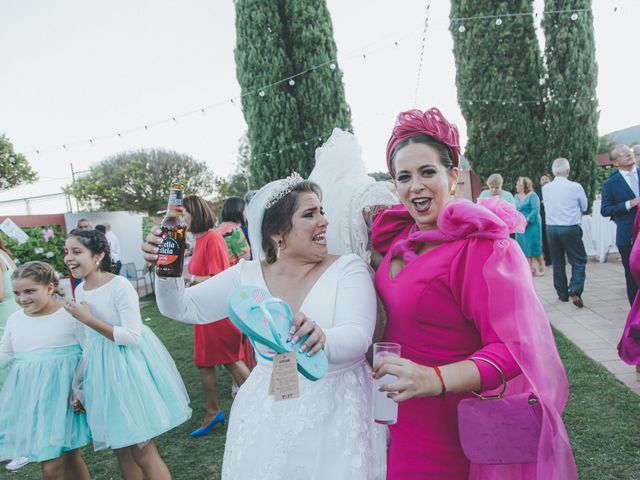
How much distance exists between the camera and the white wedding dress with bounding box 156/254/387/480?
1605mm

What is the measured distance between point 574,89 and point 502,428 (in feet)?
42.7

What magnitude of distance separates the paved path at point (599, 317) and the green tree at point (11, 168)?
1412 centimetres

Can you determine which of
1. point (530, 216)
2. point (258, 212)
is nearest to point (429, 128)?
point (258, 212)

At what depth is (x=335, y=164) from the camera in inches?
89.8

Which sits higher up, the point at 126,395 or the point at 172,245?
the point at 172,245

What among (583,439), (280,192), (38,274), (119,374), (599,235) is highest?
(280,192)

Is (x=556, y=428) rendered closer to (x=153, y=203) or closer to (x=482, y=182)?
(x=482, y=182)

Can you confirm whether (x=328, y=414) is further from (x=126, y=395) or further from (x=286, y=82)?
(x=286, y=82)

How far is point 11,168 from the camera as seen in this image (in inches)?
523

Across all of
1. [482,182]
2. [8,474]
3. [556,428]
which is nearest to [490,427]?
[556,428]

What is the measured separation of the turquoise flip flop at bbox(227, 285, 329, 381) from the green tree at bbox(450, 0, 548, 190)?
12.6 m

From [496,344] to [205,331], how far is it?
318cm

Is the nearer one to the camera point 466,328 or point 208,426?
point 466,328

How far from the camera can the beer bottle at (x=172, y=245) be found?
6.07 ft
